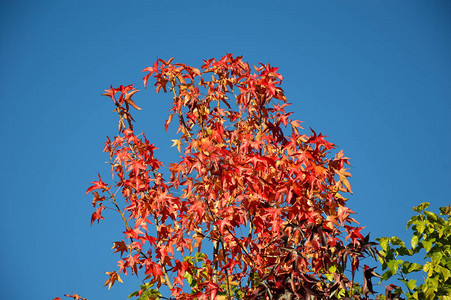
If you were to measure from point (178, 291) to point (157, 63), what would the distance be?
1649mm

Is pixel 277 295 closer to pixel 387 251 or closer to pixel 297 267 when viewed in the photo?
pixel 297 267

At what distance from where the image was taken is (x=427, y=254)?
4.09 m

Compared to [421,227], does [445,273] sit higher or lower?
lower

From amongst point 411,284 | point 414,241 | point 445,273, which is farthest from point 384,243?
point 445,273

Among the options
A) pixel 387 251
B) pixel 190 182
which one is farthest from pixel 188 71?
pixel 387 251

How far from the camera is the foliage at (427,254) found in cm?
381

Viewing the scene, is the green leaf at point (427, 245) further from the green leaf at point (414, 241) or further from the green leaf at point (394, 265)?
the green leaf at point (394, 265)

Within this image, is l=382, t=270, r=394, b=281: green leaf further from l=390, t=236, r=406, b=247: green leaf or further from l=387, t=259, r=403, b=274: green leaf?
l=390, t=236, r=406, b=247: green leaf

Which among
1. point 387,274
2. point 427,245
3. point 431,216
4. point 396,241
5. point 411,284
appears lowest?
point 411,284

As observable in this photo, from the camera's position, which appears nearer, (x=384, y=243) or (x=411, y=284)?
Answer: (x=411, y=284)

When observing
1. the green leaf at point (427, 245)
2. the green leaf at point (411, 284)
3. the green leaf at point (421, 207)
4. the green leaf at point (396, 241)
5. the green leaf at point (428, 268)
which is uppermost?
the green leaf at point (421, 207)

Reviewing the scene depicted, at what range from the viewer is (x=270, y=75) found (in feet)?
11.0

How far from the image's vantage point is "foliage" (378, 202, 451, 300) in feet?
12.5

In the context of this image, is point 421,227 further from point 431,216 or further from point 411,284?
point 411,284
